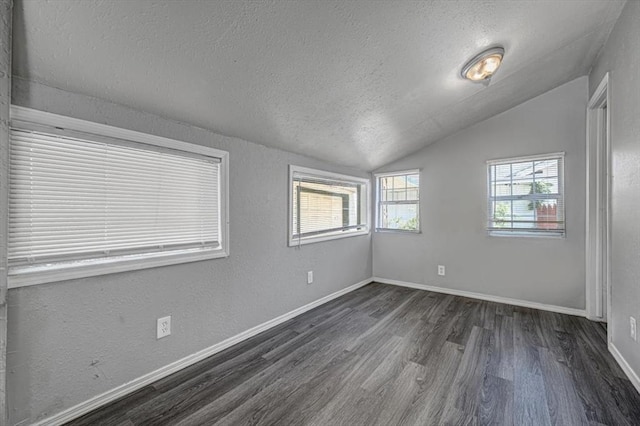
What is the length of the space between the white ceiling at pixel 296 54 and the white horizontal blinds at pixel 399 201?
4.64 ft

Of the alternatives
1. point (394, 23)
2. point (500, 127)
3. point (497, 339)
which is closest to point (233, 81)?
point (394, 23)

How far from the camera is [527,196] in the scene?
327 centimetres

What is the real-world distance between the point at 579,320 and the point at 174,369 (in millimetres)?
3863

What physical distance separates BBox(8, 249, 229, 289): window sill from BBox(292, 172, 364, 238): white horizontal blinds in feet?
3.88

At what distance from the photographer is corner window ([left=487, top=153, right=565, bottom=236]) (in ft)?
10.2

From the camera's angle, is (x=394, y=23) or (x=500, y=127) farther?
(x=500, y=127)

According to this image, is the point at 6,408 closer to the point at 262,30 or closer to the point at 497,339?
the point at 262,30

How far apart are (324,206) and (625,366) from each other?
287 centimetres

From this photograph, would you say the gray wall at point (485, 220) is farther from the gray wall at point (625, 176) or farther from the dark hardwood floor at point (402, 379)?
the gray wall at point (625, 176)

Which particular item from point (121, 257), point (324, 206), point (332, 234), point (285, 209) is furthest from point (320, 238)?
point (121, 257)

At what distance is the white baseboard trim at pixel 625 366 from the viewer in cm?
175

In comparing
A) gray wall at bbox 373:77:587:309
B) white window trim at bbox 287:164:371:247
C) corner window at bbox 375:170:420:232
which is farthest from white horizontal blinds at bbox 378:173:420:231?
white window trim at bbox 287:164:371:247

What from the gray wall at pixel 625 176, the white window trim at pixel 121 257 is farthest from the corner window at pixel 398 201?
the white window trim at pixel 121 257

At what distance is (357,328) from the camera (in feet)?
8.88
